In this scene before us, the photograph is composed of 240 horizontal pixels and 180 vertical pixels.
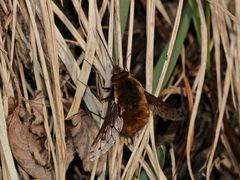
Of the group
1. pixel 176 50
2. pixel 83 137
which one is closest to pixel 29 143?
pixel 83 137

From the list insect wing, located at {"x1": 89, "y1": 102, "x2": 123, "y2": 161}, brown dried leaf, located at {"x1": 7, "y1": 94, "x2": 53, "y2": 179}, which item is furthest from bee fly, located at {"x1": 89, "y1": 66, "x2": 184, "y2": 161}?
brown dried leaf, located at {"x1": 7, "y1": 94, "x2": 53, "y2": 179}

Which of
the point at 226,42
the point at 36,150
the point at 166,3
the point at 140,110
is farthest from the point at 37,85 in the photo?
the point at 166,3

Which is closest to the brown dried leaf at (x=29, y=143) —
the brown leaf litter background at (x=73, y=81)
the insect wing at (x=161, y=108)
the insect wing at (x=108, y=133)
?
the brown leaf litter background at (x=73, y=81)

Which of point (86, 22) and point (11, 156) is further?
point (86, 22)

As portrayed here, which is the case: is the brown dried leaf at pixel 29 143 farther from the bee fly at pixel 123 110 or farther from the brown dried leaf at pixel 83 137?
the bee fly at pixel 123 110

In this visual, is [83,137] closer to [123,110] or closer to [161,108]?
[123,110]

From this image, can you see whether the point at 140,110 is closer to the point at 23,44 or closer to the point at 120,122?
the point at 120,122

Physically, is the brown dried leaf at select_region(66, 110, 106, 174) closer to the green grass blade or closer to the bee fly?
the bee fly
